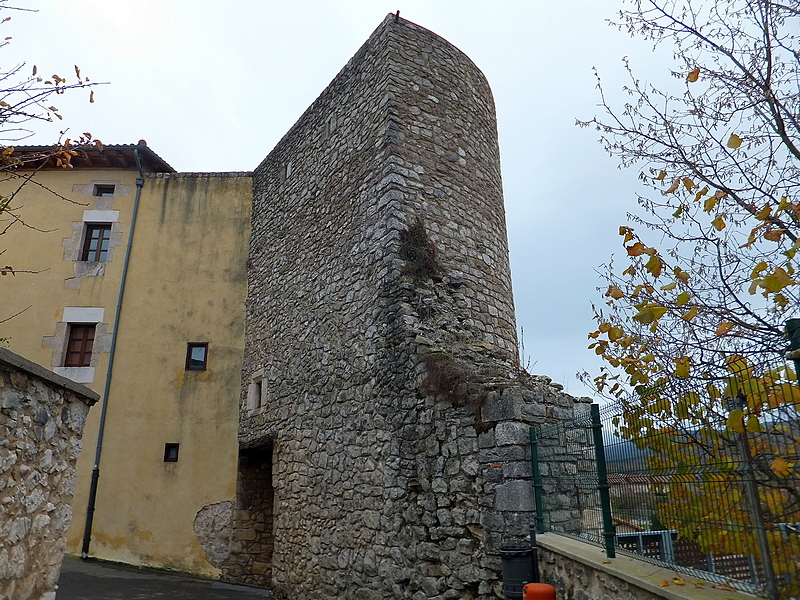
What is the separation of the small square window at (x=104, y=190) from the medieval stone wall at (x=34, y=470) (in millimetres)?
7844

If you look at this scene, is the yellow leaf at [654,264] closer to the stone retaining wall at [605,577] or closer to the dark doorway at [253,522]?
the stone retaining wall at [605,577]

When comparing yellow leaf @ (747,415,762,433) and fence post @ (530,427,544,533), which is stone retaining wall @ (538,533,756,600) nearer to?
fence post @ (530,427,544,533)

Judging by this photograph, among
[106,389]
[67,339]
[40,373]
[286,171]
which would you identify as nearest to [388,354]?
[40,373]

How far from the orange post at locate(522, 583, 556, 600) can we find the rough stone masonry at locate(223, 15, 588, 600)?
24.4 inches

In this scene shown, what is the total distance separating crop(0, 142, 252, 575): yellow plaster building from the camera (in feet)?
28.4

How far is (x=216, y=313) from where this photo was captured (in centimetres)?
974

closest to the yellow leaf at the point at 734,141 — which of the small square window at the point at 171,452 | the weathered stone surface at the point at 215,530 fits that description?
the weathered stone surface at the point at 215,530

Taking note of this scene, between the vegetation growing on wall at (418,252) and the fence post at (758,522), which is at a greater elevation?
the vegetation growing on wall at (418,252)

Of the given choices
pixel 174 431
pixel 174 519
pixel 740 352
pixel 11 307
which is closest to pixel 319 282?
pixel 174 431

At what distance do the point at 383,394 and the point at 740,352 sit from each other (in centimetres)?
338

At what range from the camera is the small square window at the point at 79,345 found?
9531 millimetres

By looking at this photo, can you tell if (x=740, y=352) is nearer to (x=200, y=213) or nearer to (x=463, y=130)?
(x=463, y=130)

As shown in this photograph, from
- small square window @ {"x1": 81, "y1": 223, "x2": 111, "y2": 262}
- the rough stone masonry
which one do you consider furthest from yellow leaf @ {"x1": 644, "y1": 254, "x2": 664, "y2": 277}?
small square window @ {"x1": 81, "y1": 223, "x2": 111, "y2": 262}

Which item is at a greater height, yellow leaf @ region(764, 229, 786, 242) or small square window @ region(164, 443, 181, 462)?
yellow leaf @ region(764, 229, 786, 242)
